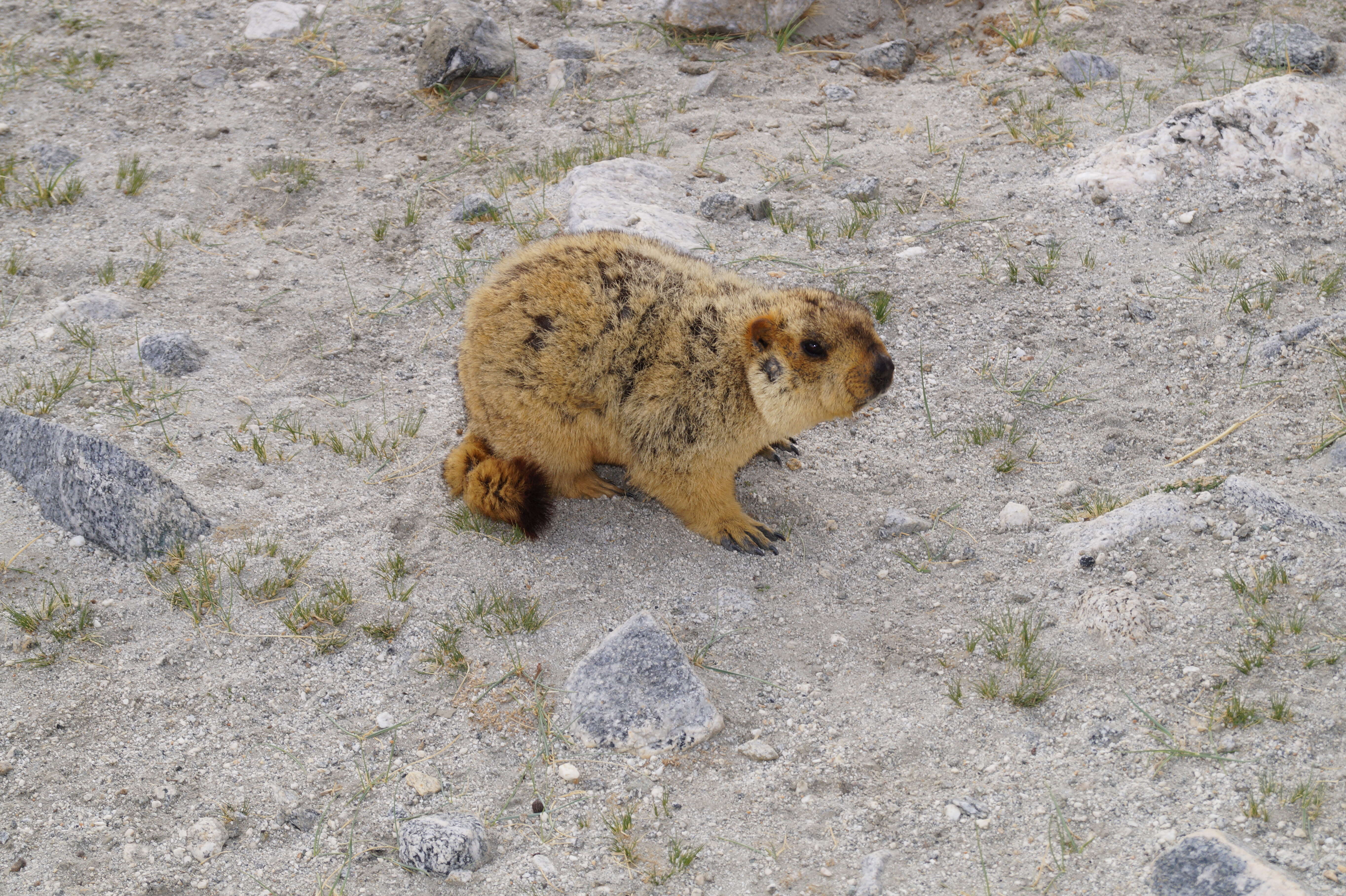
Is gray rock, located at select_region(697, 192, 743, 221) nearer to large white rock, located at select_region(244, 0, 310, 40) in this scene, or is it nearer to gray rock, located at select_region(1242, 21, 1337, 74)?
gray rock, located at select_region(1242, 21, 1337, 74)

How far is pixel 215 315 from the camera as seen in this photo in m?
6.66

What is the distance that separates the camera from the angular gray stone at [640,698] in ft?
13.3

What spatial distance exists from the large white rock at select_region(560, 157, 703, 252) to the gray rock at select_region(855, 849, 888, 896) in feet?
13.1

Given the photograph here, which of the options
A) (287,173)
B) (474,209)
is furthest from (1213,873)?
(287,173)

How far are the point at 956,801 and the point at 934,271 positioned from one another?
3.93 metres

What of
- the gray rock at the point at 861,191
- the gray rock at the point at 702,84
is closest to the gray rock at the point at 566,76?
the gray rock at the point at 702,84

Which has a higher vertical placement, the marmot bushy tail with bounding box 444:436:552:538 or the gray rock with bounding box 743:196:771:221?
the gray rock with bounding box 743:196:771:221

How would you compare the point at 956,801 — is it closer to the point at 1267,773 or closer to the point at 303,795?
the point at 1267,773

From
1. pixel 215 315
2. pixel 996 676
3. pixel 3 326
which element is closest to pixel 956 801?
pixel 996 676

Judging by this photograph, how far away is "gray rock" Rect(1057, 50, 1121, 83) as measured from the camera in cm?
810

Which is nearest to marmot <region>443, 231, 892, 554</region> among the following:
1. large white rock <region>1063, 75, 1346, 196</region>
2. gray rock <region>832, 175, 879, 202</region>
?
gray rock <region>832, 175, 879, 202</region>

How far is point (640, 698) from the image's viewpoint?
411cm

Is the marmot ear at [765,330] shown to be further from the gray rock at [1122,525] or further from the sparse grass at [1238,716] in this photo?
the sparse grass at [1238,716]

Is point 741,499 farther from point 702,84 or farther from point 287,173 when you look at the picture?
point 287,173
